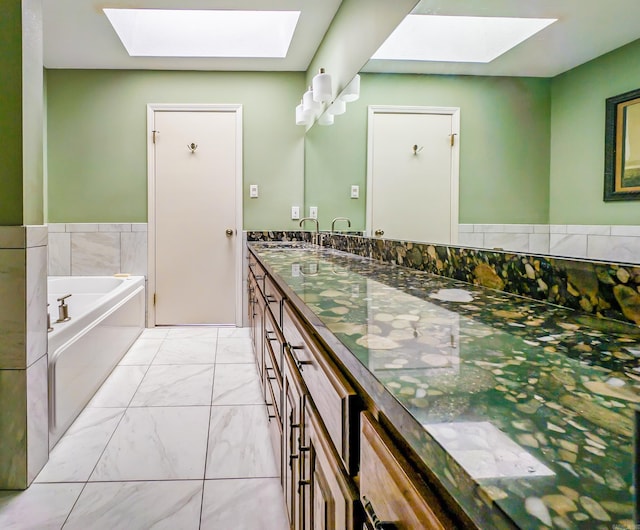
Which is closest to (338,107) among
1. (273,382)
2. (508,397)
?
(273,382)

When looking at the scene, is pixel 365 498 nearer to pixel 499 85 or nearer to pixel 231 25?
pixel 499 85

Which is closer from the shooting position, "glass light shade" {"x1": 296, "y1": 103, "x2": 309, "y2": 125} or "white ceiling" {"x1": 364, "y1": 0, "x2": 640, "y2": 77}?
"white ceiling" {"x1": 364, "y1": 0, "x2": 640, "y2": 77}

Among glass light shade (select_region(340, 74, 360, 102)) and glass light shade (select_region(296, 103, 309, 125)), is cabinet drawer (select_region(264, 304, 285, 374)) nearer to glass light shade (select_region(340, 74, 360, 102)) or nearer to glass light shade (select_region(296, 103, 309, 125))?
glass light shade (select_region(340, 74, 360, 102))

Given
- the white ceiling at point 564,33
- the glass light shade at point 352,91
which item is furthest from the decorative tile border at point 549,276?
the glass light shade at point 352,91

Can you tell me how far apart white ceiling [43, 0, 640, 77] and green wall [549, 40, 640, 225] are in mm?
23

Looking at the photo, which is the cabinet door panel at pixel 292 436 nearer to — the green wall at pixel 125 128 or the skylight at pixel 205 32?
the skylight at pixel 205 32

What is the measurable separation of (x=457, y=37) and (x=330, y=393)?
43.1 inches

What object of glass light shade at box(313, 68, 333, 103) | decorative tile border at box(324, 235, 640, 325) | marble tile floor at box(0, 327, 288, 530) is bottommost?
marble tile floor at box(0, 327, 288, 530)

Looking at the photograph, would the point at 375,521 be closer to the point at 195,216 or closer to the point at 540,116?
the point at 540,116

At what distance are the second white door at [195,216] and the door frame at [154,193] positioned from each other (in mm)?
27

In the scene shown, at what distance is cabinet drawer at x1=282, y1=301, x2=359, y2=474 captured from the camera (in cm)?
66

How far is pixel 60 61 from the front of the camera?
3.99m

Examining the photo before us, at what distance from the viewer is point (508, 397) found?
1.47 ft

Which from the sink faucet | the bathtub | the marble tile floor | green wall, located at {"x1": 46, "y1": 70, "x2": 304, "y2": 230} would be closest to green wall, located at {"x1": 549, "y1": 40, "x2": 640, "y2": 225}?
the marble tile floor
